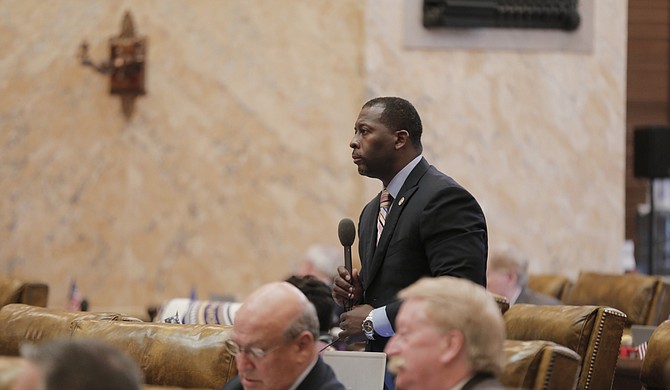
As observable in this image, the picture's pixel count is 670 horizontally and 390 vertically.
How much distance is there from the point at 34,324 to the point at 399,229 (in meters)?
1.47

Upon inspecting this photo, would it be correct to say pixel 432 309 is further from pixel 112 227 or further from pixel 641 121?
pixel 641 121

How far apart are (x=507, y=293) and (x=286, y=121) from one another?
2540mm

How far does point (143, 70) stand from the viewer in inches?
340

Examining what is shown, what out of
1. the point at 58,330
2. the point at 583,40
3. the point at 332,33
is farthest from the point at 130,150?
the point at 58,330

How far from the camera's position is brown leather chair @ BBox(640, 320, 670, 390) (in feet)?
12.1

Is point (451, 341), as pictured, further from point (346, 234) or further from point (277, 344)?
point (346, 234)

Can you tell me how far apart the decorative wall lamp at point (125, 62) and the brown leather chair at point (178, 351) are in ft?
15.7

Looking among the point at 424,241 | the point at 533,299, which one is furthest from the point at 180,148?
the point at 424,241

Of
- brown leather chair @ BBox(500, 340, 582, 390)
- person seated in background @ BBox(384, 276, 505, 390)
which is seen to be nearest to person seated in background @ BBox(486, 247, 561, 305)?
brown leather chair @ BBox(500, 340, 582, 390)

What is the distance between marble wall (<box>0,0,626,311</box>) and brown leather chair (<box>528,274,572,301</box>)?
529 millimetres

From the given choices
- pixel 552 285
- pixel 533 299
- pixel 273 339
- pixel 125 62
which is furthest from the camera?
pixel 125 62

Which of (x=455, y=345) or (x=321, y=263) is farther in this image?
(x=321, y=263)

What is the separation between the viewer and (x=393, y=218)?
3.90m

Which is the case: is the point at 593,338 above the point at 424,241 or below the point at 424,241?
below
